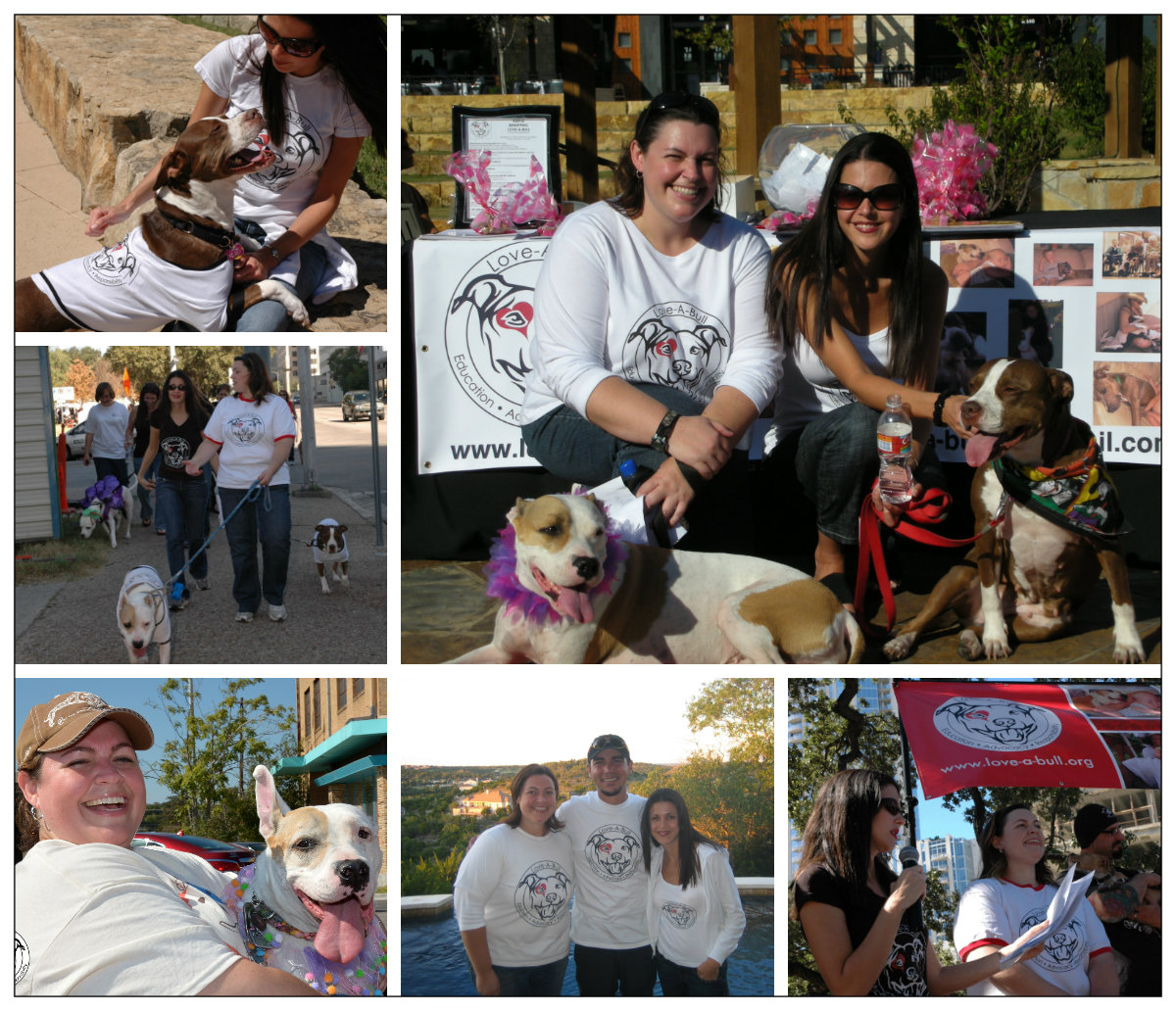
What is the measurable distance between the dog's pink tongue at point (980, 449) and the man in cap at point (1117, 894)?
4.23 feet

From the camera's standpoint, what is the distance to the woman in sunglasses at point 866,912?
343 centimetres

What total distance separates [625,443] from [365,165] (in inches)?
55.1

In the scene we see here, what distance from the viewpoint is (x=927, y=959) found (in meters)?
3.51

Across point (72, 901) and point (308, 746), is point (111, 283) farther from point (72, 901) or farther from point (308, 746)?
point (72, 901)

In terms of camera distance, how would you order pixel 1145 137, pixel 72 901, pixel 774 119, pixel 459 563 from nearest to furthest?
pixel 72 901 < pixel 459 563 < pixel 774 119 < pixel 1145 137

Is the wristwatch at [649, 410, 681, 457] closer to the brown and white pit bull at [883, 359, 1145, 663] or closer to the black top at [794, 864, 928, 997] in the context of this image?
the brown and white pit bull at [883, 359, 1145, 663]

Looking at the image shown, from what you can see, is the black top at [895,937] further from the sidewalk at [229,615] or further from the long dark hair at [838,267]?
the long dark hair at [838,267]

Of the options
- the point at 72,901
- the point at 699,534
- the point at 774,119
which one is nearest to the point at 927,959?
the point at 699,534

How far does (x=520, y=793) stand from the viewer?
11.8 ft

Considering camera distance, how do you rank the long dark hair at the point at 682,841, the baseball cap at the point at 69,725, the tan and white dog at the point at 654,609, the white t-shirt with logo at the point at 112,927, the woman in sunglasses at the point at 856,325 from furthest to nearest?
the woman in sunglasses at the point at 856,325, the long dark hair at the point at 682,841, the tan and white dog at the point at 654,609, the baseball cap at the point at 69,725, the white t-shirt with logo at the point at 112,927

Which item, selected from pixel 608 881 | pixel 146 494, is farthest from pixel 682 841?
pixel 146 494

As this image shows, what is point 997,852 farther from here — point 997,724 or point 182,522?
point 182,522

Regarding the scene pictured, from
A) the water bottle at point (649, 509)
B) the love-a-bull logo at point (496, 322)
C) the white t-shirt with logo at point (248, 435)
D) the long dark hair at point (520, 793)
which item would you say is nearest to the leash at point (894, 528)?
the water bottle at point (649, 509)

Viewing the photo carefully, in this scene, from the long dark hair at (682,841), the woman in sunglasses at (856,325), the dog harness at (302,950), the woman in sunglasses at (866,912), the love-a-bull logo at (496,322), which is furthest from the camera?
the love-a-bull logo at (496,322)
